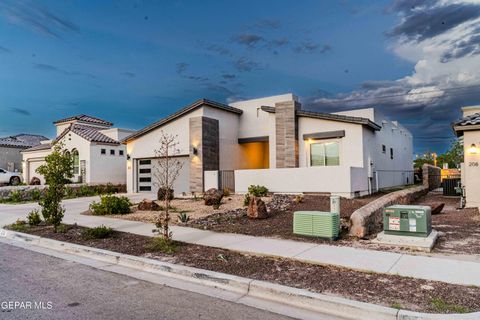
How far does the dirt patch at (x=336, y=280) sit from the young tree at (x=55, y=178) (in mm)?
3453

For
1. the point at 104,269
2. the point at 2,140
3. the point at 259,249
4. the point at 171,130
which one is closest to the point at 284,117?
the point at 171,130

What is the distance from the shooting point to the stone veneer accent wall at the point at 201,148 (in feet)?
67.1

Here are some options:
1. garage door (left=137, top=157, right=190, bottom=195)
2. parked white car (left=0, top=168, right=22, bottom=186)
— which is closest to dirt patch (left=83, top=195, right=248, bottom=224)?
garage door (left=137, top=157, right=190, bottom=195)

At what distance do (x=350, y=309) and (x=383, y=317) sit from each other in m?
0.40

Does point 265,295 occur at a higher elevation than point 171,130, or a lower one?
lower

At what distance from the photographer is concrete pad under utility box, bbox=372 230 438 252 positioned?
7137 millimetres

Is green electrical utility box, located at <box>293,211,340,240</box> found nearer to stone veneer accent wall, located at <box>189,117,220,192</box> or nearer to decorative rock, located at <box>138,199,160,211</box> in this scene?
decorative rock, located at <box>138,199,160,211</box>

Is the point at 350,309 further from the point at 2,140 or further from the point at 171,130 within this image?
the point at 2,140

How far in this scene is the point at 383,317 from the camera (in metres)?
4.18

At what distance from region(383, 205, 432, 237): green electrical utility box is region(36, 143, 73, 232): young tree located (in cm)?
902

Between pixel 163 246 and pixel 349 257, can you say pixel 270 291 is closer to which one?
pixel 349 257

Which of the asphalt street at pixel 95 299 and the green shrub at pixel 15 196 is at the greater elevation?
the green shrub at pixel 15 196

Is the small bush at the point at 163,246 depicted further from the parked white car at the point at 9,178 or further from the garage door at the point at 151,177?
the parked white car at the point at 9,178

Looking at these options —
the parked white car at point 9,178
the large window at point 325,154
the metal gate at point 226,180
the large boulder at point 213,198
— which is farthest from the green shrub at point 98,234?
the parked white car at point 9,178
